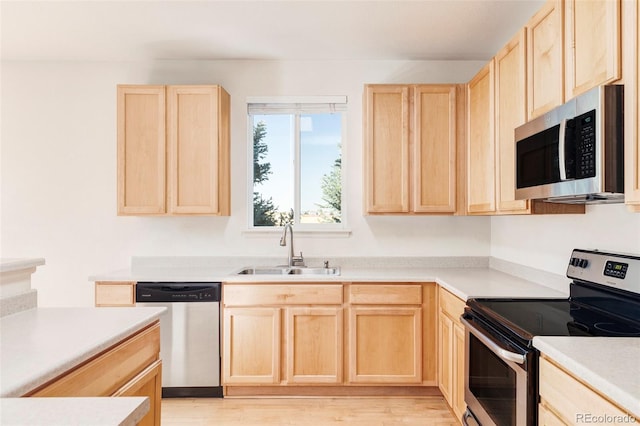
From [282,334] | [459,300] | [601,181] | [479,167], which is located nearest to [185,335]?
[282,334]

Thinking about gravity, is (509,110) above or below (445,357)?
above

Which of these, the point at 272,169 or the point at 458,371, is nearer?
the point at 458,371

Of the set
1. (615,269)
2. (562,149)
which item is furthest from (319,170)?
(615,269)

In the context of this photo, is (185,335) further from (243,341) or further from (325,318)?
(325,318)

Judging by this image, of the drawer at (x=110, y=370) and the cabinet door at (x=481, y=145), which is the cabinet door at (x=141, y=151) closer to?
the drawer at (x=110, y=370)

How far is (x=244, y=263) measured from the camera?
3.37m

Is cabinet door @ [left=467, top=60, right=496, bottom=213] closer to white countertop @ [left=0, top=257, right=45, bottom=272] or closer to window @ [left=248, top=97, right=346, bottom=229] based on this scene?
window @ [left=248, top=97, right=346, bottom=229]

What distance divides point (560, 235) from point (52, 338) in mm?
2583

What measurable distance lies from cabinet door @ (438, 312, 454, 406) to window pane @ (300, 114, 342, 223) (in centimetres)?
129

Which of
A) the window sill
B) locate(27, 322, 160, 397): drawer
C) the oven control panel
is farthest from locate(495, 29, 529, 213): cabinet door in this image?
locate(27, 322, 160, 397): drawer

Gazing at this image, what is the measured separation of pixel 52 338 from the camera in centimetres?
127

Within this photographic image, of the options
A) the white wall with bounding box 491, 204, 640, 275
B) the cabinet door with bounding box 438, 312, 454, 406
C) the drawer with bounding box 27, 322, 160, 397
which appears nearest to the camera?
the drawer with bounding box 27, 322, 160, 397

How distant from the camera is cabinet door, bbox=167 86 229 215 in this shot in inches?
121

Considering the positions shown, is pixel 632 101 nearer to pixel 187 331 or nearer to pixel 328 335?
pixel 328 335
